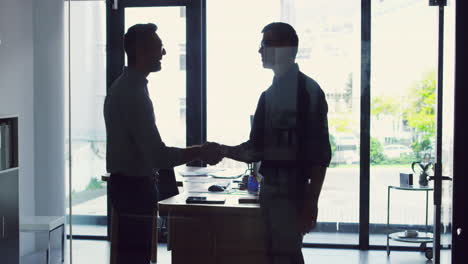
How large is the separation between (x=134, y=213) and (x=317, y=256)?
1199mm

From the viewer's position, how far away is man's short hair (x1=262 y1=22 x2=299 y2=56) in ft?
10.8

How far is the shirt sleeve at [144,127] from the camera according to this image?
3342mm

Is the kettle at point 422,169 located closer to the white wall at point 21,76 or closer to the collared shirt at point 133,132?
the collared shirt at point 133,132

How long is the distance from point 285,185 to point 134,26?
1.39 metres

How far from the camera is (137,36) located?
3.52 m

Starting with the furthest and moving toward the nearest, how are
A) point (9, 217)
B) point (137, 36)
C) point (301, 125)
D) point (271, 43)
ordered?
1. point (9, 217)
2. point (137, 36)
3. point (271, 43)
4. point (301, 125)

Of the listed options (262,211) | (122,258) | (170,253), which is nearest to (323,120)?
(262,211)

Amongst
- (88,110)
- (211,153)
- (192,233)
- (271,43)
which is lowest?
(192,233)

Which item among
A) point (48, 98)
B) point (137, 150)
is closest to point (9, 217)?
point (48, 98)

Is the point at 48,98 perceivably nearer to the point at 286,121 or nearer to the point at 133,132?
the point at 133,132

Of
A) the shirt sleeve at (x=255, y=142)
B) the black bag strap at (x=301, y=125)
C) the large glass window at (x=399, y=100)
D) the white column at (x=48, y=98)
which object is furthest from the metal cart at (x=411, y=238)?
the white column at (x=48, y=98)

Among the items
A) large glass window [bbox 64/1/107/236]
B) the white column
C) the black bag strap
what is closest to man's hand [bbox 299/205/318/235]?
the black bag strap

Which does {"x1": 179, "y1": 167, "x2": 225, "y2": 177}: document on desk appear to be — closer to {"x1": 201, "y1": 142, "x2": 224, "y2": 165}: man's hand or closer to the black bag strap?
{"x1": 201, "y1": 142, "x2": 224, "y2": 165}: man's hand

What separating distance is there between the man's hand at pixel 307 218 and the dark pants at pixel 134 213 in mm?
903
